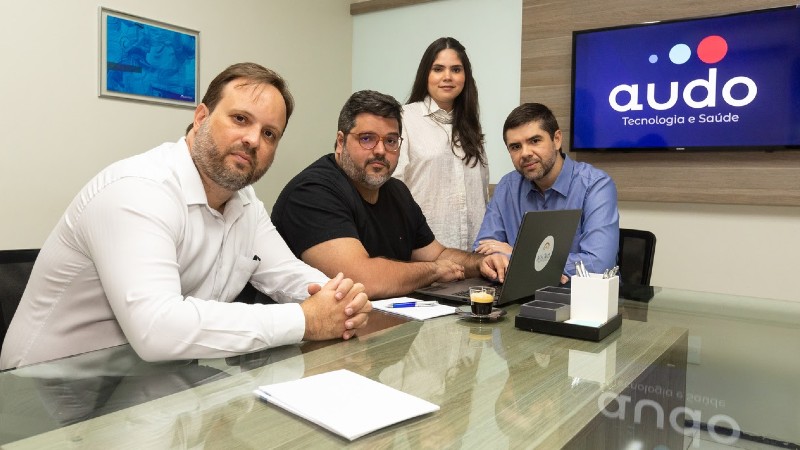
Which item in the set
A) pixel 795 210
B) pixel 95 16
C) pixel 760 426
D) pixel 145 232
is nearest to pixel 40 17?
pixel 95 16

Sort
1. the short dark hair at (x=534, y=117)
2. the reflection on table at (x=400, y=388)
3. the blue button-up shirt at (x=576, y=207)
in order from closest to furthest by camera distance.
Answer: the reflection on table at (x=400, y=388), the blue button-up shirt at (x=576, y=207), the short dark hair at (x=534, y=117)

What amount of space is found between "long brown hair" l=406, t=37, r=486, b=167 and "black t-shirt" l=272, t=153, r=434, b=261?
0.69 metres

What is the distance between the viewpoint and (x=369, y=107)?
216 cm

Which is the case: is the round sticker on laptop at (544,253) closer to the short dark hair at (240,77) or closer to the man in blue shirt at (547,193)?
the man in blue shirt at (547,193)

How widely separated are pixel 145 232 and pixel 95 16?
2264 mm

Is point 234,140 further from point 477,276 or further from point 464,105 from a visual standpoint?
point 464,105

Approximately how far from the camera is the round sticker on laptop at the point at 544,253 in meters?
1.71

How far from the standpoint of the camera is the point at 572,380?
1.09m

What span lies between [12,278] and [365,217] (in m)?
1.11

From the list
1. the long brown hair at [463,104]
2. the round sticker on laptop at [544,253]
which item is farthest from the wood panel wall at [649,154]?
the round sticker on laptop at [544,253]

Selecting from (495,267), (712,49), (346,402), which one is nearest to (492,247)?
(495,267)

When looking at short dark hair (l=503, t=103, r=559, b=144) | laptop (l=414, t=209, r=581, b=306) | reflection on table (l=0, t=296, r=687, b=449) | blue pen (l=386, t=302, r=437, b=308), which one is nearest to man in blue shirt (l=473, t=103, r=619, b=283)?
short dark hair (l=503, t=103, r=559, b=144)

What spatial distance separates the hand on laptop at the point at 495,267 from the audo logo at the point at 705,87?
1.83 metres

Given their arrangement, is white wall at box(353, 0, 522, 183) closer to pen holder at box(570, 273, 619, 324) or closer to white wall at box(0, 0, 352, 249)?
white wall at box(0, 0, 352, 249)
